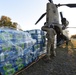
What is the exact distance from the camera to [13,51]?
27.9 feet

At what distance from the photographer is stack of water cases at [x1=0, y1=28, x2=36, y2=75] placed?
25.3ft

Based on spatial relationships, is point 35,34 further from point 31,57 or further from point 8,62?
point 8,62

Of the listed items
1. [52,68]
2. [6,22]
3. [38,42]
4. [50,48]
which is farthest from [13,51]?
[6,22]

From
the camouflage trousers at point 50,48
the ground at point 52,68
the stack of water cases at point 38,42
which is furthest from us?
the camouflage trousers at point 50,48

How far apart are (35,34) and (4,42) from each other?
4.83 meters

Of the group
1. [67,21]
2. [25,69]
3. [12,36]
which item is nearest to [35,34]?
[25,69]

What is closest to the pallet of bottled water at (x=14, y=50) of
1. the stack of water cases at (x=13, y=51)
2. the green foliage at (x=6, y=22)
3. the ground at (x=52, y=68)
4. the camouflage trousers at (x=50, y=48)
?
the stack of water cases at (x=13, y=51)

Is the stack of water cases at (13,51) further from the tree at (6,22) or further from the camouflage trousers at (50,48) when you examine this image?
the tree at (6,22)

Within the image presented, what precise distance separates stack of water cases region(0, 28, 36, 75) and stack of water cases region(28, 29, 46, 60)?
134cm

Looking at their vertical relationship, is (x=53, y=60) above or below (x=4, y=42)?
below

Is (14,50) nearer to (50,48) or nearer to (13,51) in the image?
(13,51)

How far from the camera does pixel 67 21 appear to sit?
2380 cm

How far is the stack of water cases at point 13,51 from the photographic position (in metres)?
7.70

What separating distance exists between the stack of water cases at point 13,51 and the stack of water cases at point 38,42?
4.40ft
